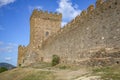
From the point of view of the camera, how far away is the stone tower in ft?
122

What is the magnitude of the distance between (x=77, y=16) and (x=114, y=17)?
6937mm

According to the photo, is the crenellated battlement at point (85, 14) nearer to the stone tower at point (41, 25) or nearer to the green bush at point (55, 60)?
the green bush at point (55, 60)

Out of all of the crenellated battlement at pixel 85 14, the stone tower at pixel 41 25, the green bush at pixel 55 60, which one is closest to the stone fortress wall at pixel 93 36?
the crenellated battlement at pixel 85 14

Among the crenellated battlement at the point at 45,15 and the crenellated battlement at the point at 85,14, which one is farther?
the crenellated battlement at the point at 45,15

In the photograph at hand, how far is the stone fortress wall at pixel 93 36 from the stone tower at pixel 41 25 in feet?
36.5

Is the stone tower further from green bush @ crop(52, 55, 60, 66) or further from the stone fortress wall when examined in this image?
green bush @ crop(52, 55, 60, 66)

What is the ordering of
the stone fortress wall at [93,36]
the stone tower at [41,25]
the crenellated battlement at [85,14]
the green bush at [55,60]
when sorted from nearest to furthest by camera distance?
the stone fortress wall at [93,36] < the crenellated battlement at [85,14] < the green bush at [55,60] < the stone tower at [41,25]

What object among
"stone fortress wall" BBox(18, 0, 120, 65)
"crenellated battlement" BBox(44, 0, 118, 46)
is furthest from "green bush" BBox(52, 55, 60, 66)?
"crenellated battlement" BBox(44, 0, 118, 46)

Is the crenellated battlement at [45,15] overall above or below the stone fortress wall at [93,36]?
above

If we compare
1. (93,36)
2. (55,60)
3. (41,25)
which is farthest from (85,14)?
(41,25)

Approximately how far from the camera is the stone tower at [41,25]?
37.2m

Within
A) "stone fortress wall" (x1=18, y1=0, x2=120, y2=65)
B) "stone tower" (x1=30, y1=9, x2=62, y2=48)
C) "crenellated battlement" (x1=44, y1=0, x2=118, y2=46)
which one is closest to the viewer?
"stone fortress wall" (x1=18, y1=0, x2=120, y2=65)

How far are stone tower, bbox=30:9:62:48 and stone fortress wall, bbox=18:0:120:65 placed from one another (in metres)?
11.1

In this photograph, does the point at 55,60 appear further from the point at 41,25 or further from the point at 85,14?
the point at 41,25
